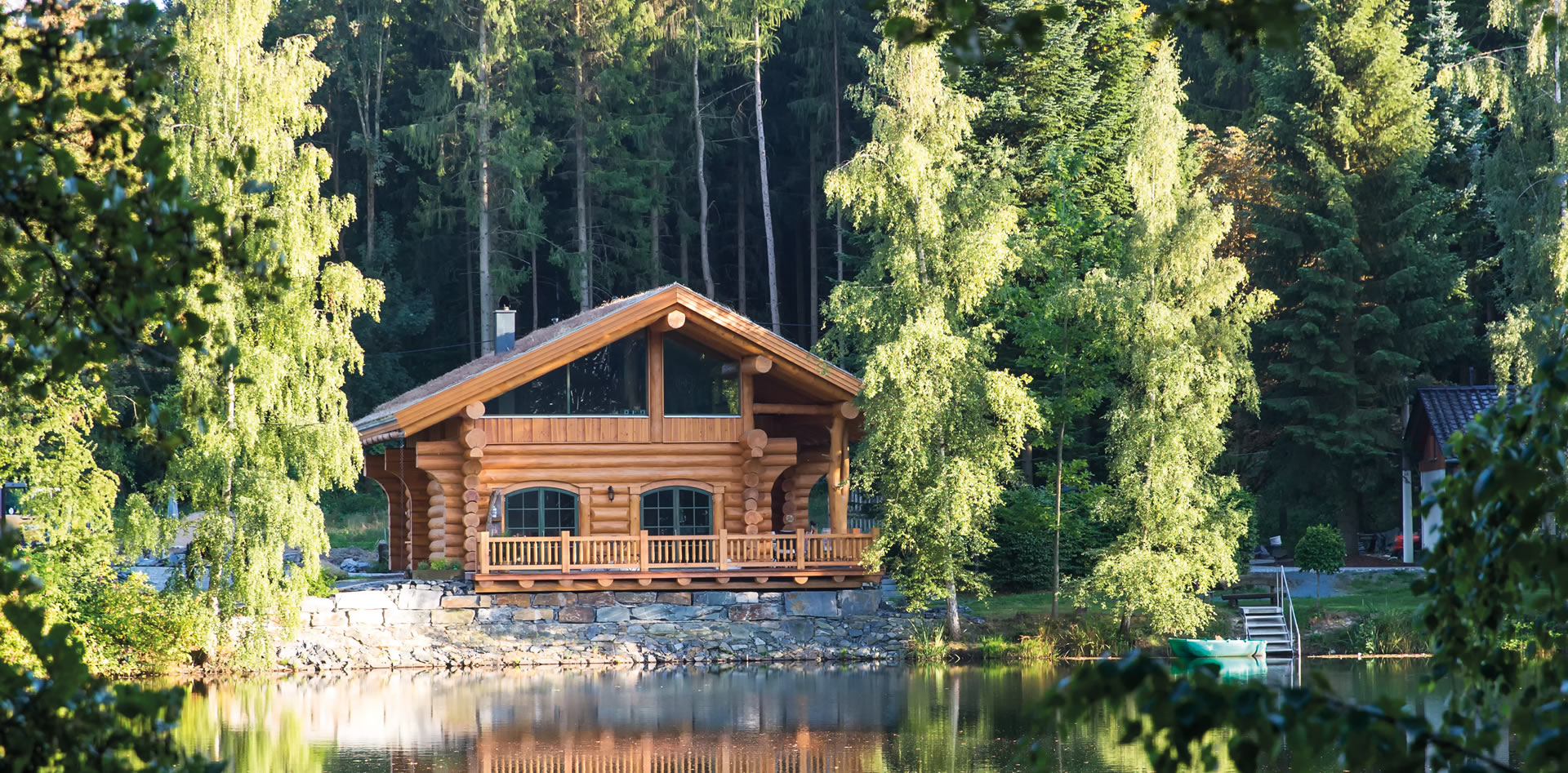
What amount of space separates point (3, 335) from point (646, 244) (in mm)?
40138

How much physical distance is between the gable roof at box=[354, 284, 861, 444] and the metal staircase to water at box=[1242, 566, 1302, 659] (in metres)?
7.33

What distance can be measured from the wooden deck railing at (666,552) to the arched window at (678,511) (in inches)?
18.6

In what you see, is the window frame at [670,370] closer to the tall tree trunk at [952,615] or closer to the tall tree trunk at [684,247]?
the tall tree trunk at [952,615]

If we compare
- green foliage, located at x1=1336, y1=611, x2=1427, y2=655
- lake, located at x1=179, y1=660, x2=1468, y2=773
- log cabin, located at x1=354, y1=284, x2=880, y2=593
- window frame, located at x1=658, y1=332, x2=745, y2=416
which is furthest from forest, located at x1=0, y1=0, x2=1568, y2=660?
green foliage, located at x1=1336, y1=611, x2=1427, y2=655

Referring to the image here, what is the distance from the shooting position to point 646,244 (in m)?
44.3

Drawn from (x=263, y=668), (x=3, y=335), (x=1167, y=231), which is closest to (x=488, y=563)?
(x=263, y=668)

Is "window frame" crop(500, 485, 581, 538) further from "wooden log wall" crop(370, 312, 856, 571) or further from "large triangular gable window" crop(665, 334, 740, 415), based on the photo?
"large triangular gable window" crop(665, 334, 740, 415)

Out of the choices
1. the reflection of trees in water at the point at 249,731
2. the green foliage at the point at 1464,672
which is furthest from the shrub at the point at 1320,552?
the green foliage at the point at 1464,672

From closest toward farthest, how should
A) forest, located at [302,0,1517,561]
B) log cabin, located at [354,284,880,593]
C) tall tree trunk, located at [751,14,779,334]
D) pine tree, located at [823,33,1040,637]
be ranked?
pine tree, located at [823,33,1040,637] < log cabin, located at [354,284,880,593] < forest, located at [302,0,1517,561] < tall tree trunk, located at [751,14,779,334]

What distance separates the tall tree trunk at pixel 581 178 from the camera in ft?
135

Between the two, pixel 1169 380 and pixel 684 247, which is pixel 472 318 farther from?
pixel 1169 380

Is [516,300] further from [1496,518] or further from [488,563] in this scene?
[1496,518]

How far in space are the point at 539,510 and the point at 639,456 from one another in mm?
1873

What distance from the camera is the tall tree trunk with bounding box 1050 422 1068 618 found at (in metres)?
25.9
